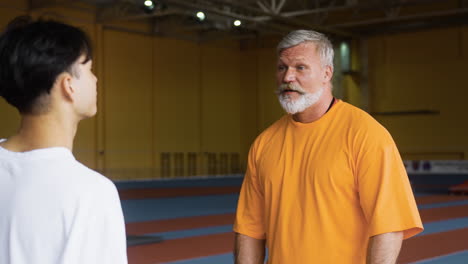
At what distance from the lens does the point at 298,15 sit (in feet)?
93.8

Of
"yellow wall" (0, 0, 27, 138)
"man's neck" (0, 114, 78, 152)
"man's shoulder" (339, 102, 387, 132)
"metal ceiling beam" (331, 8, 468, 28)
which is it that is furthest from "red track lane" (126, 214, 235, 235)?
"metal ceiling beam" (331, 8, 468, 28)

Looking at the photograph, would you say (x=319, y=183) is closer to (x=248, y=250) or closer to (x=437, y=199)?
(x=248, y=250)

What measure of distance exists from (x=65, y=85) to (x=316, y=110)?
6.88 feet

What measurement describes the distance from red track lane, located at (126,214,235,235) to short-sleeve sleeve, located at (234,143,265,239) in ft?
24.9

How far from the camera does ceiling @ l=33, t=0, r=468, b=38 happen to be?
24781 millimetres

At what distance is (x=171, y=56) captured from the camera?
30156mm

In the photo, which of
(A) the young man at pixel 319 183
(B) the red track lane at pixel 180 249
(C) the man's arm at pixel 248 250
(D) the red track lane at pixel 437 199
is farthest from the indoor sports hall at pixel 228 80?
(A) the young man at pixel 319 183

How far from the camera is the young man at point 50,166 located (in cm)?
156

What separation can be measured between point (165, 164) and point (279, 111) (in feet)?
22.1

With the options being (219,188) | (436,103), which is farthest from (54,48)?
(436,103)

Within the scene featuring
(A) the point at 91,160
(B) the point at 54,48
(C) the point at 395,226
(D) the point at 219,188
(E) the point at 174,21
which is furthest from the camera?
(E) the point at 174,21

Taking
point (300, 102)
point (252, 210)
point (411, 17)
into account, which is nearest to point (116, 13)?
point (411, 17)

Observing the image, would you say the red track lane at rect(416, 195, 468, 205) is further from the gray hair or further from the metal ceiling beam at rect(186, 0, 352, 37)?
the gray hair

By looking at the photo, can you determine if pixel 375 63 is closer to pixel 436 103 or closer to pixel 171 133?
pixel 436 103
